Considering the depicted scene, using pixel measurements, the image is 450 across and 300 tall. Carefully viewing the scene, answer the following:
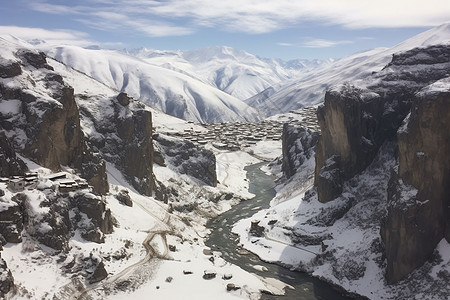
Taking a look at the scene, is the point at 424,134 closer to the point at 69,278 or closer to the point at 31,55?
the point at 69,278

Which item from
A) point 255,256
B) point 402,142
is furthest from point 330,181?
point 402,142

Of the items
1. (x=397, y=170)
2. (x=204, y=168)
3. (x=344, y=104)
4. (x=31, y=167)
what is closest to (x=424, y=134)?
(x=397, y=170)

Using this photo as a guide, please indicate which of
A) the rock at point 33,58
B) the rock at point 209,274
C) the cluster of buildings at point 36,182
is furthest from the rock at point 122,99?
the rock at point 209,274

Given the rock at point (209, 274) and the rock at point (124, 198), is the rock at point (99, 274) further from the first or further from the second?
the rock at point (124, 198)

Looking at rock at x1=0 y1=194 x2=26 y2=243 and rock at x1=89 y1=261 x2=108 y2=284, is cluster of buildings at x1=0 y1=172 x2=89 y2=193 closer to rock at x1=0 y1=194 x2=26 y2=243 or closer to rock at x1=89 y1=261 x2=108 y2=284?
rock at x1=0 y1=194 x2=26 y2=243

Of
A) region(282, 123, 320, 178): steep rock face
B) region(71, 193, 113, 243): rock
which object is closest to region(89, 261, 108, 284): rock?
region(71, 193, 113, 243): rock

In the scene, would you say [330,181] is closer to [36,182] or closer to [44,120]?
[36,182]

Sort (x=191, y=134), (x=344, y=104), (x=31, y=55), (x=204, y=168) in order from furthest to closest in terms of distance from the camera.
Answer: (x=191, y=134), (x=204, y=168), (x=344, y=104), (x=31, y=55)
